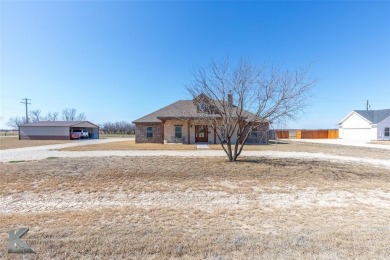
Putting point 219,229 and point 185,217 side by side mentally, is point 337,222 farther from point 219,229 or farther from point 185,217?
point 185,217

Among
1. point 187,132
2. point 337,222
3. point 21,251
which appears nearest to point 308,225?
point 337,222

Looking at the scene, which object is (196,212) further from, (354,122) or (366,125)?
(354,122)

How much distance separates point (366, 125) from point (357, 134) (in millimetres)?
2297

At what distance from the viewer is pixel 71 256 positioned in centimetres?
260

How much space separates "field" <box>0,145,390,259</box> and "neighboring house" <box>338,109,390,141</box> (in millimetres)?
30360

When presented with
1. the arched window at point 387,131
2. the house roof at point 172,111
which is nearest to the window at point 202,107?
the house roof at point 172,111

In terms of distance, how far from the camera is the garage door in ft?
105

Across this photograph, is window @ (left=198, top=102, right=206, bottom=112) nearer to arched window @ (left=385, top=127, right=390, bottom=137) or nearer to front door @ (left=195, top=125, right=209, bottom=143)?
front door @ (left=195, top=125, right=209, bottom=143)

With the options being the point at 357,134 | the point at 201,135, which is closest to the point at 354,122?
the point at 357,134

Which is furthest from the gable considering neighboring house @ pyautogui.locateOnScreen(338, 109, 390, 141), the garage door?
the garage door

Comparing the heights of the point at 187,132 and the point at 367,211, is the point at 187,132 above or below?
above

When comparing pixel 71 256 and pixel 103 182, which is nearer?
pixel 71 256

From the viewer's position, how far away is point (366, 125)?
105ft

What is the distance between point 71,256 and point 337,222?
448 cm
